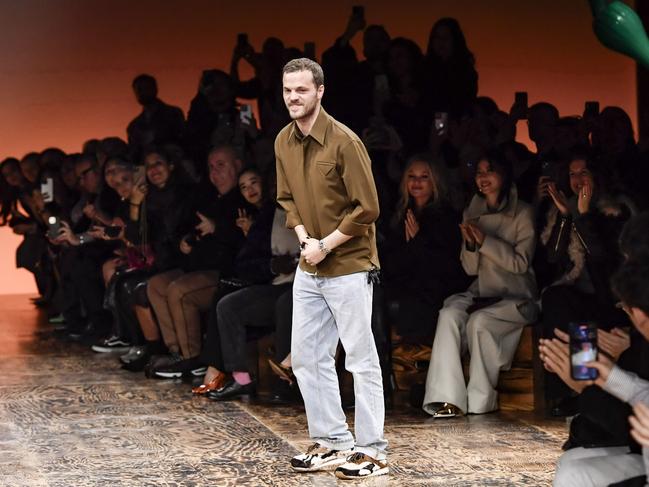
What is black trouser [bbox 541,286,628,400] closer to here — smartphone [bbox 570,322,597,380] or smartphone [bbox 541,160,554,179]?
smartphone [bbox 541,160,554,179]

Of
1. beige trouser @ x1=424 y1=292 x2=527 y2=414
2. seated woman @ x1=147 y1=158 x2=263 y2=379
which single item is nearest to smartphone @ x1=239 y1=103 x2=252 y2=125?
seated woman @ x1=147 y1=158 x2=263 y2=379

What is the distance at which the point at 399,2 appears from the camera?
936cm

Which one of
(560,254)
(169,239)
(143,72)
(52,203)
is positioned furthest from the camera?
(143,72)

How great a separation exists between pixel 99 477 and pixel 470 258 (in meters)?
1.96

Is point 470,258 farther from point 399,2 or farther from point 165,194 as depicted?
point 399,2

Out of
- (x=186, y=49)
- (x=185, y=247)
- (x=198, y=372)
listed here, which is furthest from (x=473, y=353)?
(x=186, y=49)

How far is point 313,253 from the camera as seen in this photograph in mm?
4074

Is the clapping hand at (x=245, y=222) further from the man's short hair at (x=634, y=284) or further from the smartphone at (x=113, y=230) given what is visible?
the man's short hair at (x=634, y=284)

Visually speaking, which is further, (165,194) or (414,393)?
(165,194)

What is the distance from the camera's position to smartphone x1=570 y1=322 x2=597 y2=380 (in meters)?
2.87

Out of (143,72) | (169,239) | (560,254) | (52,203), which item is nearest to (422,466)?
(560,254)

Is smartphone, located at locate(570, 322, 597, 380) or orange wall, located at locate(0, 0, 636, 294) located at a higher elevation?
orange wall, located at locate(0, 0, 636, 294)

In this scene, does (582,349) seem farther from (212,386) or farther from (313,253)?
(212,386)

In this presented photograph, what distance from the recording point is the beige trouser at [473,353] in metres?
5.25
